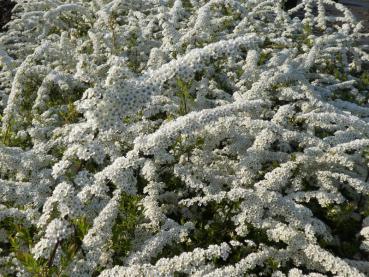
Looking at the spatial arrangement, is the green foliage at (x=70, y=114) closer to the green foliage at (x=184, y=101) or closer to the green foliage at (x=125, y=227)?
the green foliage at (x=184, y=101)

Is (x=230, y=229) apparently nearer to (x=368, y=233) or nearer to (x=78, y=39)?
(x=368, y=233)

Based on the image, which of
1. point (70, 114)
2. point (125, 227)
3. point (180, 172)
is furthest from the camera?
point (70, 114)

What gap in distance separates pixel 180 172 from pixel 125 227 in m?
0.76

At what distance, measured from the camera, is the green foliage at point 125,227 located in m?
4.25

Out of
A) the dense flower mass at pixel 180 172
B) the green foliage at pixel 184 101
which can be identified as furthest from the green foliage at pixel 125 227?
the green foliage at pixel 184 101

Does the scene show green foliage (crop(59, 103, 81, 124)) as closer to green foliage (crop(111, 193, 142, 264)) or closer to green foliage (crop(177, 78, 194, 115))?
green foliage (crop(177, 78, 194, 115))

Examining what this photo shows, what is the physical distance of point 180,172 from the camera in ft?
15.7

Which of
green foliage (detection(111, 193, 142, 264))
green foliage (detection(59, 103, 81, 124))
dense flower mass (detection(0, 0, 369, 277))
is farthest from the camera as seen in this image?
green foliage (detection(59, 103, 81, 124))

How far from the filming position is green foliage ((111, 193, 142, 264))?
14.0 ft

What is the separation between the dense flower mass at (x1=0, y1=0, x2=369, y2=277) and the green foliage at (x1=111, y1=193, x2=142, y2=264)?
0.01 m

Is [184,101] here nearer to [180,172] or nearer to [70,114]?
[180,172]

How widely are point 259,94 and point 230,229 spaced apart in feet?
6.07

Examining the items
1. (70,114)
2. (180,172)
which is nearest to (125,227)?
(180,172)

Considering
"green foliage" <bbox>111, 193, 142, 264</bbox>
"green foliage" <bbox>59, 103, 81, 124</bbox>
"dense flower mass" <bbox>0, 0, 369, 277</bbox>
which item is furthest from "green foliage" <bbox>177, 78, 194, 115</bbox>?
"green foliage" <bbox>111, 193, 142, 264</bbox>
